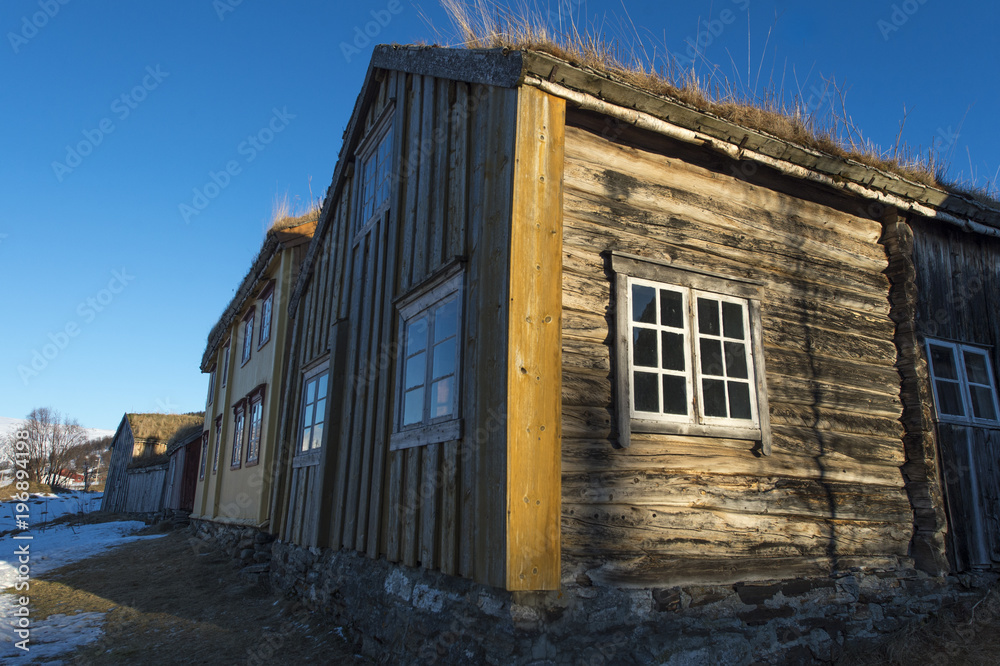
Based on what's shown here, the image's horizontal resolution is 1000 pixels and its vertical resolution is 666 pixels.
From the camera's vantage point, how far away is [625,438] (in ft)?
13.8

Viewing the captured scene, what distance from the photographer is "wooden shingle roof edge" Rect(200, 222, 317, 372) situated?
1160 centimetres

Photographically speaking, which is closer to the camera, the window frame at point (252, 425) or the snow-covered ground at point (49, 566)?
the snow-covered ground at point (49, 566)

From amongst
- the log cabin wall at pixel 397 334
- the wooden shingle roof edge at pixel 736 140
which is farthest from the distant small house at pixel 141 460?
the wooden shingle roof edge at pixel 736 140

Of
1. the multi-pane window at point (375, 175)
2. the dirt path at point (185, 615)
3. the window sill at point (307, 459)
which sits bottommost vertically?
the dirt path at point (185, 615)

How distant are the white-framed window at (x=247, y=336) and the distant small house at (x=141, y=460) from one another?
37.9 ft

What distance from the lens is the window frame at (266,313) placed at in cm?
1232

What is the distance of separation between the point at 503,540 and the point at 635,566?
3.45 feet

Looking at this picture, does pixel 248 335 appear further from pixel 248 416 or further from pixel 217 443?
pixel 217 443

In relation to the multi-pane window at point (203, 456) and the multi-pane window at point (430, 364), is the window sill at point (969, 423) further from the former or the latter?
the multi-pane window at point (203, 456)

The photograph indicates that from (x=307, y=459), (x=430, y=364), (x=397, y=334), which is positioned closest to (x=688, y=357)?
(x=430, y=364)

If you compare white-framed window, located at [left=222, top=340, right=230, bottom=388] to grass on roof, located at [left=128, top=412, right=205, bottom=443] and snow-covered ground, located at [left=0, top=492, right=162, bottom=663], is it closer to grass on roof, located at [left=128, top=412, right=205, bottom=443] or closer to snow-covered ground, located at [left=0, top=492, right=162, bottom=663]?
snow-covered ground, located at [left=0, top=492, right=162, bottom=663]

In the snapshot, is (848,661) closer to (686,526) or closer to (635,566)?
(686,526)

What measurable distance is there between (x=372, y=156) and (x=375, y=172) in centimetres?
52

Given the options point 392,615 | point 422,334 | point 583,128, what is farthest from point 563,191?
point 392,615
